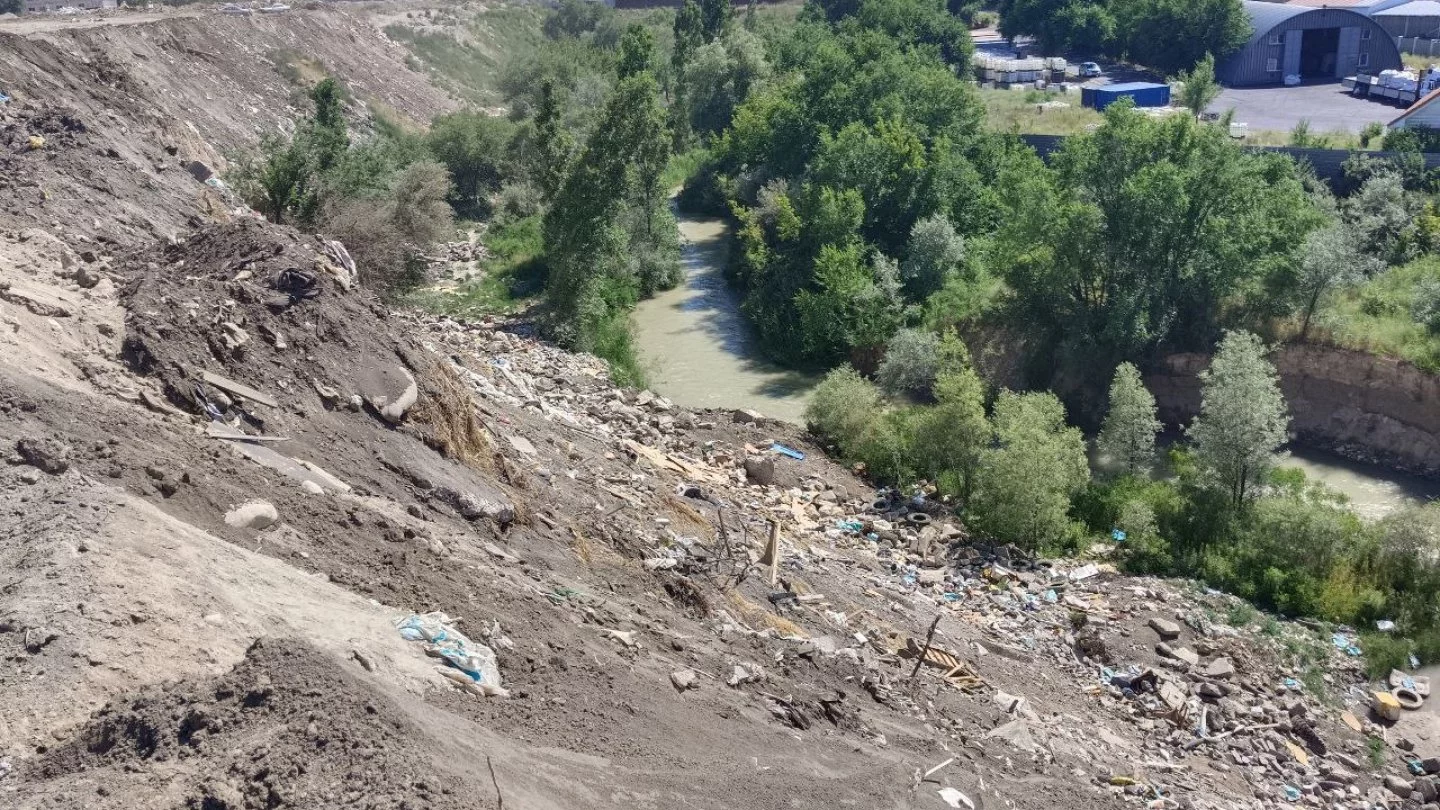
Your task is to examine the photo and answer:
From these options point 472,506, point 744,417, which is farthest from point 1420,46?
point 472,506

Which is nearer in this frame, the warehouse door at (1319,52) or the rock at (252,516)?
the rock at (252,516)

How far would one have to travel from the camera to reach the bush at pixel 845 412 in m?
22.5

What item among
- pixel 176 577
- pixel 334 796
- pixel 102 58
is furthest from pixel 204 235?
pixel 102 58

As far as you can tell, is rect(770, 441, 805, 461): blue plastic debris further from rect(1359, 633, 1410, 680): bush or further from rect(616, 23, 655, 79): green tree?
rect(616, 23, 655, 79): green tree

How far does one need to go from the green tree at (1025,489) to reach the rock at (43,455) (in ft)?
41.6

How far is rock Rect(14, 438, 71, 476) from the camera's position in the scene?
36.3ft

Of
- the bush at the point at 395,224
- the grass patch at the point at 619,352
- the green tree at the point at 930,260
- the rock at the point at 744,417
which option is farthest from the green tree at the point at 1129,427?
the bush at the point at 395,224

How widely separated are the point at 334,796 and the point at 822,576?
30.0 feet

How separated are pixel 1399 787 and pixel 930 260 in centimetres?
1841

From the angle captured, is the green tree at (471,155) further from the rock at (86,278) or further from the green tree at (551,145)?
the rock at (86,278)

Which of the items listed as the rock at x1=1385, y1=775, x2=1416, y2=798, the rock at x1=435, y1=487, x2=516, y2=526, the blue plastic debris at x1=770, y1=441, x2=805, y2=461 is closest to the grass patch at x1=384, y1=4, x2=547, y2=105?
the blue plastic debris at x1=770, y1=441, x2=805, y2=461

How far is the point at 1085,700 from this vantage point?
49.3ft

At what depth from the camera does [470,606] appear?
11.5m

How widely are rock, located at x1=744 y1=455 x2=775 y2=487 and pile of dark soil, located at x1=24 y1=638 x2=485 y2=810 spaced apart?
11.9 meters
